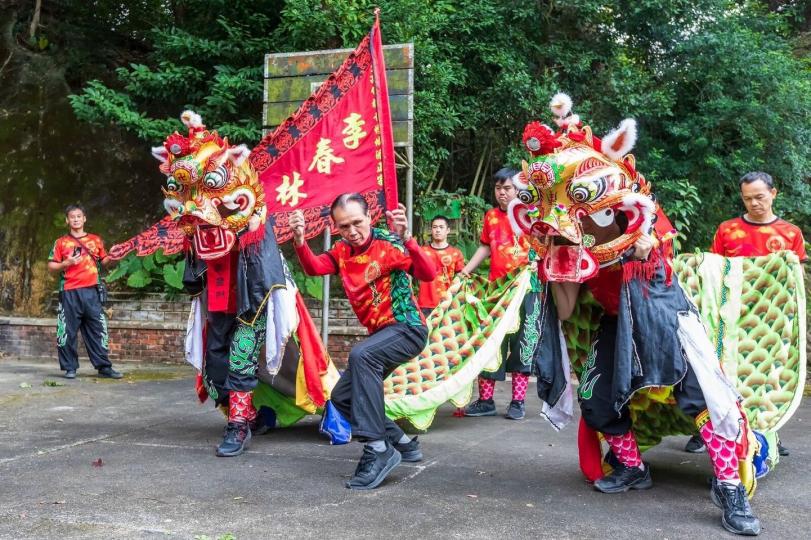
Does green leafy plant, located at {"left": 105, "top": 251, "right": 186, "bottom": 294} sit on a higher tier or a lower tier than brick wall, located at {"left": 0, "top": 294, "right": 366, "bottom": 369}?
higher

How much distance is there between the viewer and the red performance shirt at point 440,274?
6.74m

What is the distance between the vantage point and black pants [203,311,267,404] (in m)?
4.70

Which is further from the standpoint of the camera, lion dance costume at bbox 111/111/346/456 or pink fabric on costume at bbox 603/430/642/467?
lion dance costume at bbox 111/111/346/456

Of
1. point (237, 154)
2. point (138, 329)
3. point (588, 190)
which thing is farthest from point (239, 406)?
point (138, 329)

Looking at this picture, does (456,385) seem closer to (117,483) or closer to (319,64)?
(117,483)

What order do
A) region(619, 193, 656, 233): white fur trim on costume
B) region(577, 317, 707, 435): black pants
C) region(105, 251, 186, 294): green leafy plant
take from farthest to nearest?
region(105, 251, 186, 294): green leafy plant → region(577, 317, 707, 435): black pants → region(619, 193, 656, 233): white fur trim on costume

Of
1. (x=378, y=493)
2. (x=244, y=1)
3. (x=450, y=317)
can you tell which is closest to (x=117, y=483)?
(x=378, y=493)

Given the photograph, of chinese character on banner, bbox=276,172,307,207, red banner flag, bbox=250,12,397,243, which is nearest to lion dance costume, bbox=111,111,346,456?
red banner flag, bbox=250,12,397,243

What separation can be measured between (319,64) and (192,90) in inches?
99.9

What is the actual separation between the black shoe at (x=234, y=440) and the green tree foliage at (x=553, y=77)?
533 cm

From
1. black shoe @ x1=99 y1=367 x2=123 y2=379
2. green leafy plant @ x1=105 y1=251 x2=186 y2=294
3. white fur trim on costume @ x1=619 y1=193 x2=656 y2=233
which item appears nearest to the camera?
white fur trim on costume @ x1=619 y1=193 x2=656 y2=233

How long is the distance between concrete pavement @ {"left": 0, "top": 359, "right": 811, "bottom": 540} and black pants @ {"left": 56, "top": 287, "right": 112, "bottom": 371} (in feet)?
7.37

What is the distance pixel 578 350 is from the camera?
3906 millimetres

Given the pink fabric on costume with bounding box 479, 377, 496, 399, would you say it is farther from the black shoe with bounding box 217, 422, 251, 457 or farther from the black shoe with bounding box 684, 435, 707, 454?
the black shoe with bounding box 217, 422, 251, 457
